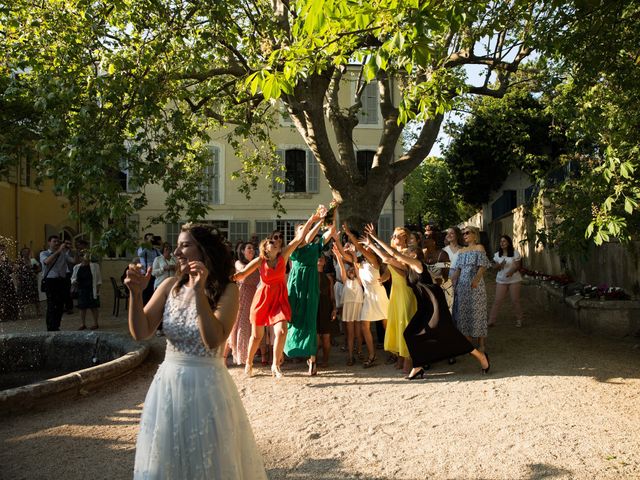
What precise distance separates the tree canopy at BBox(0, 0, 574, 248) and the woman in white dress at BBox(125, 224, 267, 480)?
1833mm

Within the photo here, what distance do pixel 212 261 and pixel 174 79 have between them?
22.0 ft

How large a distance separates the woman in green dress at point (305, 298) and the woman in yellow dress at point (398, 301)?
770 mm

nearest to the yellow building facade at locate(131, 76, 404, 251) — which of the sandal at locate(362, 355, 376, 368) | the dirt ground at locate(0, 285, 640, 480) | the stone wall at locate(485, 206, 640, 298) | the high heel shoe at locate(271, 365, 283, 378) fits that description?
the stone wall at locate(485, 206, 640, 298)

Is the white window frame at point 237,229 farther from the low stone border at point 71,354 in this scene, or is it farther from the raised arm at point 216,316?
the raised arm at point 216,316

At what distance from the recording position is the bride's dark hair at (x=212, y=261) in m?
3.37

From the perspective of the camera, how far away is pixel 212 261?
3.38 metres

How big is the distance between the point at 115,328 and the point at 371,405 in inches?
305

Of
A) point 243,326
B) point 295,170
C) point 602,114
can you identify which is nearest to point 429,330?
point 243,326

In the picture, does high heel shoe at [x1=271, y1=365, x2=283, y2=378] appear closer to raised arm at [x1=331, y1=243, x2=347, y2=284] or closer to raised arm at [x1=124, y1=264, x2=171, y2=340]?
raised arm at [x1=331, y1=243, x2=347, y2=284]

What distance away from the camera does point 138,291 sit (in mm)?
3295

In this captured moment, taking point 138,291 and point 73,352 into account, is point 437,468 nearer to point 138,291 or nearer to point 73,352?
point 138,291

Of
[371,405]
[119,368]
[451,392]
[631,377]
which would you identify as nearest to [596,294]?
[631,377]

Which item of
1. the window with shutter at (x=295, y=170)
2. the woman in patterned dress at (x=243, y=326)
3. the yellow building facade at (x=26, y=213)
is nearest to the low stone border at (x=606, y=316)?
the woman in patterned dress at (x=243, y=326)

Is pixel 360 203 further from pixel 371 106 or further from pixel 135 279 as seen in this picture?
pixel 371 106
